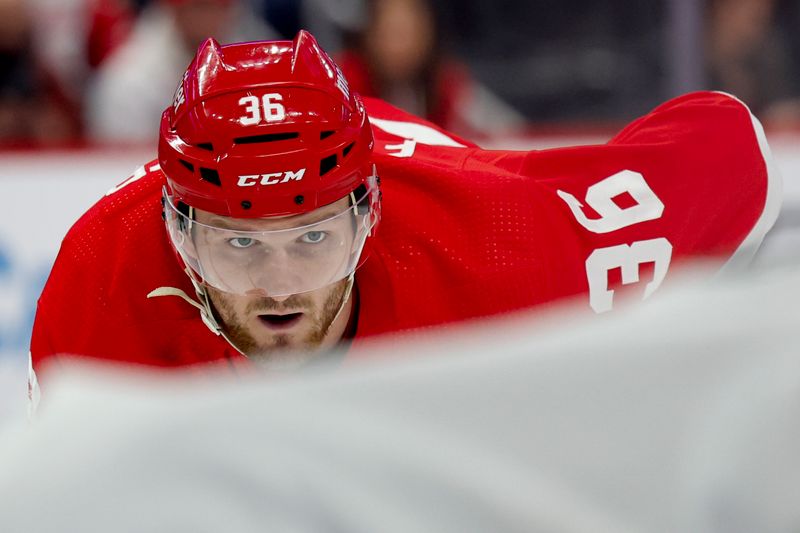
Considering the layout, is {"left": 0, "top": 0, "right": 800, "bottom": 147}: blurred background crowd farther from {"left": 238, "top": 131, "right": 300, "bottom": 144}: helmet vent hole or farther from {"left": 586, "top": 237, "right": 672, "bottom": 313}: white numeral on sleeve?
{"left": 238, "top": 131, "right": 300, "bottom": 144}: helmet vent hole

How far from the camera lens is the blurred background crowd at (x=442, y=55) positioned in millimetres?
3506

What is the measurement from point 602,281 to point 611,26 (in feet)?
8.29

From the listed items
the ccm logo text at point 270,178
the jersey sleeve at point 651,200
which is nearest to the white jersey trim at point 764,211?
the jersey sleeve at point 651,200

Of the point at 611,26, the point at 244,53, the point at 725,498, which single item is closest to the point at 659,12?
the point at 611,26

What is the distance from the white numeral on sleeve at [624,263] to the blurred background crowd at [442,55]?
160 centimetres

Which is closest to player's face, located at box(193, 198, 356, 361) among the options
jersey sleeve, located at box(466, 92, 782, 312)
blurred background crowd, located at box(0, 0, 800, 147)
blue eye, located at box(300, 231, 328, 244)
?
blue eye, located at box(300, 231, 328, 244)

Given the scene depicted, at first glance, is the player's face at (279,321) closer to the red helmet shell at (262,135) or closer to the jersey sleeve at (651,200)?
the red helmet shell at (262,135)

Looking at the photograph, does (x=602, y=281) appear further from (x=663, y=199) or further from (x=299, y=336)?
(x=299, y=336)

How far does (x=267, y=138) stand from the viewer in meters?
1.78

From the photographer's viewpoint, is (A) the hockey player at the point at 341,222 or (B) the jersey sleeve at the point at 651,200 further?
(B) the jersey sleeve at the point at 651,200

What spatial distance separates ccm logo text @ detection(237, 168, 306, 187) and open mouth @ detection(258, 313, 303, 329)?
244 mm

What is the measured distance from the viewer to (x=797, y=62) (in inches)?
161

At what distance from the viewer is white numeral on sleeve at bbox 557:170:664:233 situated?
2.09 m

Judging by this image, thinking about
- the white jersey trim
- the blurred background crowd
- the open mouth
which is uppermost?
the white jersey trim
